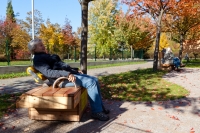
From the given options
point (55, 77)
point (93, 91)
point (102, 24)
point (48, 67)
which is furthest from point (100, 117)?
point (102, 24)

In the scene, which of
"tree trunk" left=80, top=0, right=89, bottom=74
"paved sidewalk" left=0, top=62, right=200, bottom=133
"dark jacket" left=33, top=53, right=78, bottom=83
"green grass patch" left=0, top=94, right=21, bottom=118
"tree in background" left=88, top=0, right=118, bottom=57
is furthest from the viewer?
"tree in background" left=88, top=0, right=118, bottom=57

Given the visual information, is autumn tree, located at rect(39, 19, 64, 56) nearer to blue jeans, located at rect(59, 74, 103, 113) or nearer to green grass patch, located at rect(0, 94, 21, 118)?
green grass patch, located at rect(0, 94, 21, 118)

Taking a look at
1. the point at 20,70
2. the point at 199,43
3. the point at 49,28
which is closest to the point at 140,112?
the point at 20,70

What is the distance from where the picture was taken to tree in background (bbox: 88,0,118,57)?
34.1 metres

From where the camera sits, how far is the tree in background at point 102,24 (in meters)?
34.1

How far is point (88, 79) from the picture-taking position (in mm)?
3576

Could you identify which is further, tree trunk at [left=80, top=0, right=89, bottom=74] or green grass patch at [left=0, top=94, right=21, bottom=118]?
tree trunk at [left=80, top=0, right=89, bottom=74]

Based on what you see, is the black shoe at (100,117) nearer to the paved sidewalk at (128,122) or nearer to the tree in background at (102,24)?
the paved sidewalk at (128,122)

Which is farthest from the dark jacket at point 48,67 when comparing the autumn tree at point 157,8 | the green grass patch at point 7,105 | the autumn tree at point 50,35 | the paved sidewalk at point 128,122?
the autumn tree at point 50,35

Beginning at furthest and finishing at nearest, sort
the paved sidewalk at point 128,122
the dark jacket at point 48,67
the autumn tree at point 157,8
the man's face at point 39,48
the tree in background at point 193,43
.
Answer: the tree in background at point 193,43 < the autumn tree at point 157,8 < the man's face at point 39,48 < the dark jacket at point 48,67 < the paved sidewalk at point 128,122

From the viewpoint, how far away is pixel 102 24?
3500cm

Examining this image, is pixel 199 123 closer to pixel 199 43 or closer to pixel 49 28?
pixel 199 43

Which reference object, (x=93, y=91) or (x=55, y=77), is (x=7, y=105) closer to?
(x=55, y=77)

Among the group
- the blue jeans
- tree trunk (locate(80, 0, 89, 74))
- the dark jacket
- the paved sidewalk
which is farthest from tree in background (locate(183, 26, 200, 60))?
the dark jacket
